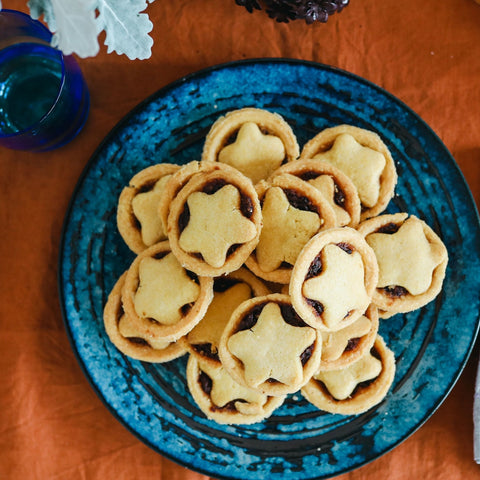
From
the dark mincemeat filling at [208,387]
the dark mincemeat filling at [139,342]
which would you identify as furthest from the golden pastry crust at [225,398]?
the dark mincemeat filling at [139,342]

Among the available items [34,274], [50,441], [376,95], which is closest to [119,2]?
[376,95]

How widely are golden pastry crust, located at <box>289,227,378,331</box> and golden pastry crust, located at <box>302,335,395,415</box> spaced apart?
234mm

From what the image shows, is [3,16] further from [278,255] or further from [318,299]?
[318,299]

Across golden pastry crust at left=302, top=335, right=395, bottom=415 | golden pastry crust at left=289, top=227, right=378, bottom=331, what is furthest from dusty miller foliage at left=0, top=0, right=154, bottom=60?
golden pastry crust at left=302, top=335, right=395, bottom=415

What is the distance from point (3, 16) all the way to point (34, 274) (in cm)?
65

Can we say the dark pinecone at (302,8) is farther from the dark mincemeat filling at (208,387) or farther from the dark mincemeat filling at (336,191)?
the dark mincemeat filling at (208,387)

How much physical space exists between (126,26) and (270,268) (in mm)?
583

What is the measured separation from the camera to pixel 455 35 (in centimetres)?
148

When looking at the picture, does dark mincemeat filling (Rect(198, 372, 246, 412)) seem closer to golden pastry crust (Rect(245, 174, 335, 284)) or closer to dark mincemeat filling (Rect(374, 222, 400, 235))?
golden pastry crust (Rect(245, 174, 335, 284))

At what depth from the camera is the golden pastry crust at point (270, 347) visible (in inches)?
45.9

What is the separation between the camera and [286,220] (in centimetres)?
119

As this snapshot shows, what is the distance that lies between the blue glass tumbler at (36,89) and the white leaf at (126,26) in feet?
1.64

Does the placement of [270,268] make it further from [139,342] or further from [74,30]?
[74,30]

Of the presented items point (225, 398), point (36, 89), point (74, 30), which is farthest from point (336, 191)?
point (36, 89)
